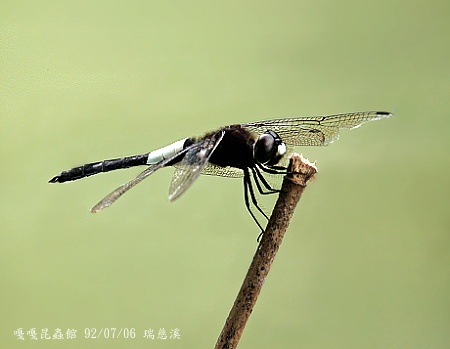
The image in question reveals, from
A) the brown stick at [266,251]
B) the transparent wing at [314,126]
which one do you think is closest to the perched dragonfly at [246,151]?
the transparent wing at [314,126]

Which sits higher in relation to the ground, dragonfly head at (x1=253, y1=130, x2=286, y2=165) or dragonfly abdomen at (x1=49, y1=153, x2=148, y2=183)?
dragonfly head at (x1=253, y1=130, x2=286, y2=165)

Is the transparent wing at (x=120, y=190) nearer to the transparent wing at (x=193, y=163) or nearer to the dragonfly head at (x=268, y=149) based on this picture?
the transparent wing at (x=193, y=163)

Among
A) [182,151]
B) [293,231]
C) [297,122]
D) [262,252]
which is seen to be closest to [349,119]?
[297,122]

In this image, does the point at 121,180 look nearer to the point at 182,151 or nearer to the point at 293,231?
the point at 293,231

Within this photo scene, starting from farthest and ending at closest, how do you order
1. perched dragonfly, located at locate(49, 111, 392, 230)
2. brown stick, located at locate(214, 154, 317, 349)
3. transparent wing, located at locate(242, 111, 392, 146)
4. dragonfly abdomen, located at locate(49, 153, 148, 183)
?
dragonfly abdomen, located at locate(49, 153, 148, 183) < transparent wing, located at locate(242, 111, 392, 146) < perched dragonfly, located at locate(49, 111, 392, 230) < brown stick, located at locate(214, 154, 317, 349)

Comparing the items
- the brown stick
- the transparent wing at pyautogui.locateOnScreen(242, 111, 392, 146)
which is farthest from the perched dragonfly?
the brown stick

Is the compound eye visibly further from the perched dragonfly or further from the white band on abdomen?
the white band on abdomen

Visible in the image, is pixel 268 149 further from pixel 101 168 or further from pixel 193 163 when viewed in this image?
pixel 101 168

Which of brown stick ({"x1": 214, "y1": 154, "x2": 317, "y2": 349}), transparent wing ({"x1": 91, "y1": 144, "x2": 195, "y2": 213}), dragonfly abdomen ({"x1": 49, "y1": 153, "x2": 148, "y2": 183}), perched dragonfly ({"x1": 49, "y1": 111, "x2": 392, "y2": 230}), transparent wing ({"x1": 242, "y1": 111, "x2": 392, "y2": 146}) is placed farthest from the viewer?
dragonfly abdomen ({"x1": 49, "y1": 153, "x2": 148, "y2": 183})
